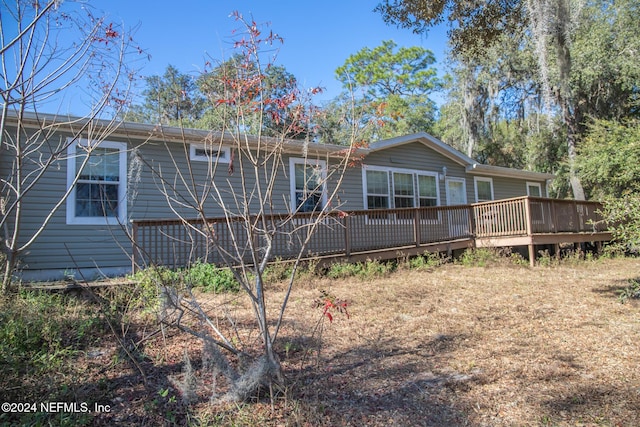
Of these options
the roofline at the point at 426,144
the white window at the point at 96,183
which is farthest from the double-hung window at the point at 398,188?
the white window at the point at 96,183

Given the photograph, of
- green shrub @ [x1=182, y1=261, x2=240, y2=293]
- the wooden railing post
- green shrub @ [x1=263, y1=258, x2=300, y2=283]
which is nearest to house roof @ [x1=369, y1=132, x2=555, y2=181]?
the wooden railing post

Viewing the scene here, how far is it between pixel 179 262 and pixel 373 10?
6.45 metres

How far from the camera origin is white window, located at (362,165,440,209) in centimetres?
1195

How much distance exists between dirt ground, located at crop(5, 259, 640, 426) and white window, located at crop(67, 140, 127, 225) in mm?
3691

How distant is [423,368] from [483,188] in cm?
1235

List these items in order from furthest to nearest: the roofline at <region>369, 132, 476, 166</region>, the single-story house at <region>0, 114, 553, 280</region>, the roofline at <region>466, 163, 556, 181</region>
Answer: the roofline at <region>466, 163, 556, 181</region>, the roofline at <region>369, 132, 476, 166</region>, the single-story house at <region>0, 114, 553, 280</region>

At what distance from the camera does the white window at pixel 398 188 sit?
39.2 feet

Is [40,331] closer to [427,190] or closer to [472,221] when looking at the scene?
[472,221]

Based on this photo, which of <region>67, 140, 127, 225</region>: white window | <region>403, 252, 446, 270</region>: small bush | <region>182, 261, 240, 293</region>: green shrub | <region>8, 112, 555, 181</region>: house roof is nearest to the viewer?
<region>8, 112, 555, 181</region>: house roof

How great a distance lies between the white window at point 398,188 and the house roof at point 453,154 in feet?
2.41

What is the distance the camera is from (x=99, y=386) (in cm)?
346

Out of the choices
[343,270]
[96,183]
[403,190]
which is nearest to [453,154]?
[403,190]

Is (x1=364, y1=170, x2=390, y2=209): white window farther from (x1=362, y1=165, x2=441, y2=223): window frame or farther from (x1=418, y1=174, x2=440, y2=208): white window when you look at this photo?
(x1=418, y1=174, x2=440, y2=208): white window

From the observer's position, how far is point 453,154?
1383 cm
